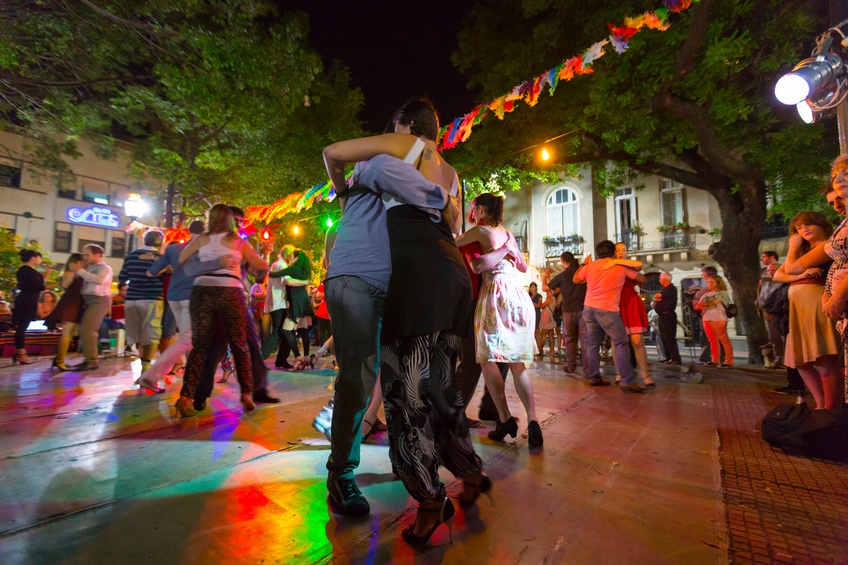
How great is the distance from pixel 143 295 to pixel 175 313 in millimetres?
1367

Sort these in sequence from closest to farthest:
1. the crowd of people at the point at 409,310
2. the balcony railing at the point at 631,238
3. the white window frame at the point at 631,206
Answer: the crowd of people at the point at 409,310, the balcony railing at the point at 631,238, the white window frame at the point at 631,206

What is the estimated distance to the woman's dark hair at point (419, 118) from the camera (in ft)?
6.22

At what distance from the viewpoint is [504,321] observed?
2.89m

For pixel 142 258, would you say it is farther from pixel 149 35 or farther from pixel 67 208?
pixel 67 208

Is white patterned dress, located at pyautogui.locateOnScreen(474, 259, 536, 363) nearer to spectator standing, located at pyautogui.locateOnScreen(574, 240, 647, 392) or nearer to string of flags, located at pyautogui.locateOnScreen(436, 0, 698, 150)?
spectator standing, located at pyautogui.locateOnScreen(574, 240, 647, 392)

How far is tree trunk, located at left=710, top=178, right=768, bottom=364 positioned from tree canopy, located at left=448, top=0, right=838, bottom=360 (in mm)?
24

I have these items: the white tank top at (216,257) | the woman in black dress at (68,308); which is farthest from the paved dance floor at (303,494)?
the woman in black dress at (68,308)

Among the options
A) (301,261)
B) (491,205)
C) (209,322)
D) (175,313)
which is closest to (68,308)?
(175,313)

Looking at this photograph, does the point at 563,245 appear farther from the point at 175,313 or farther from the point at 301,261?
the point at 175,313

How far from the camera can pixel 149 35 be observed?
8516 millimetres

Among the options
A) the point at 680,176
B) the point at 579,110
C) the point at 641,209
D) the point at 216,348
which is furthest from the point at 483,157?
the point at 641,209

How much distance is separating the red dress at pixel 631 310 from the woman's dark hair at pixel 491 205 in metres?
3.18

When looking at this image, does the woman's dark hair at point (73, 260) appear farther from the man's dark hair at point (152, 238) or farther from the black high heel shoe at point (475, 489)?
the black high heel shoe at point (475, 489)

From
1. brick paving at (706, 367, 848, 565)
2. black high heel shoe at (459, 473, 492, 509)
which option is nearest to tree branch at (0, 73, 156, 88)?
black high heel shoe at (459, 473, 492, 509)
